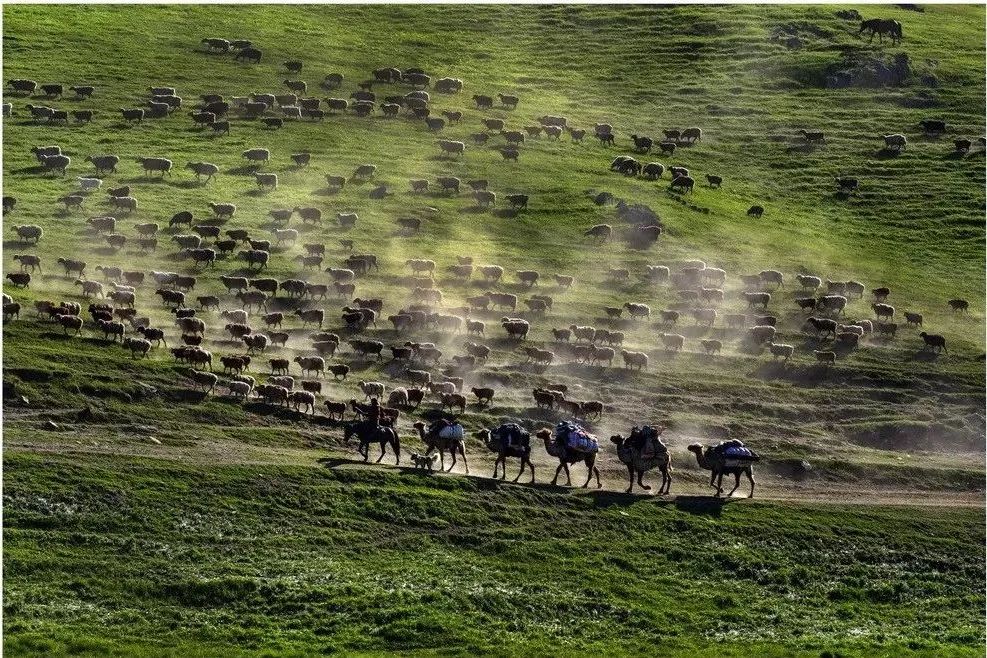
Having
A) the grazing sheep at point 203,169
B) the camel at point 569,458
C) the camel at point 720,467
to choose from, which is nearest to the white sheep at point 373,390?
the camel at point 569,458

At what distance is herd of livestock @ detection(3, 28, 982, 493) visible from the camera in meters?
60.5

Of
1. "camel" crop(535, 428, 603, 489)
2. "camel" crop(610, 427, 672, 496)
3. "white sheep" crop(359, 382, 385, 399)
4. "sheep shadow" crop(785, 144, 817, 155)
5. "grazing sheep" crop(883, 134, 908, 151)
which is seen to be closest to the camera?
"camel" crop(535, 428, 603, 489)

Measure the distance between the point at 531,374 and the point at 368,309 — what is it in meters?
9.86

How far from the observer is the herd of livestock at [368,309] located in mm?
60469

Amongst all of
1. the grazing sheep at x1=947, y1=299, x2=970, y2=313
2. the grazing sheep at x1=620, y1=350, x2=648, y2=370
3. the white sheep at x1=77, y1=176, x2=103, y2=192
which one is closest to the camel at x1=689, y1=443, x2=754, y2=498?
the grazing sheep at x1=620, y1=350, x2=648, y2=370

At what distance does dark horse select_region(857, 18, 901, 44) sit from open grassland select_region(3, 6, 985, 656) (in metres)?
2.14

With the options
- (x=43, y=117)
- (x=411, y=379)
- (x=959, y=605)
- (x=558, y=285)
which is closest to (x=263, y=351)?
(x=411, y=379)

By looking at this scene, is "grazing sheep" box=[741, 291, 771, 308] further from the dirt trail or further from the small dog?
the small dog

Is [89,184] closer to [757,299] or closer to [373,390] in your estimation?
[373,390]

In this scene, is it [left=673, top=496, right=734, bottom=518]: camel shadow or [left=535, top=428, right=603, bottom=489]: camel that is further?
[left=535, top=428, right=603, bottom=489]: camel

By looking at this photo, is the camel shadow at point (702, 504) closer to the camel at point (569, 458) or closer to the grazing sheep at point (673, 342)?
the camel at point (569, 458)

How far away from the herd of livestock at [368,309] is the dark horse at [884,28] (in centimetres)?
4156

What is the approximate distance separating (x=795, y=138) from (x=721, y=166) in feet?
30.1

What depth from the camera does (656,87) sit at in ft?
396
